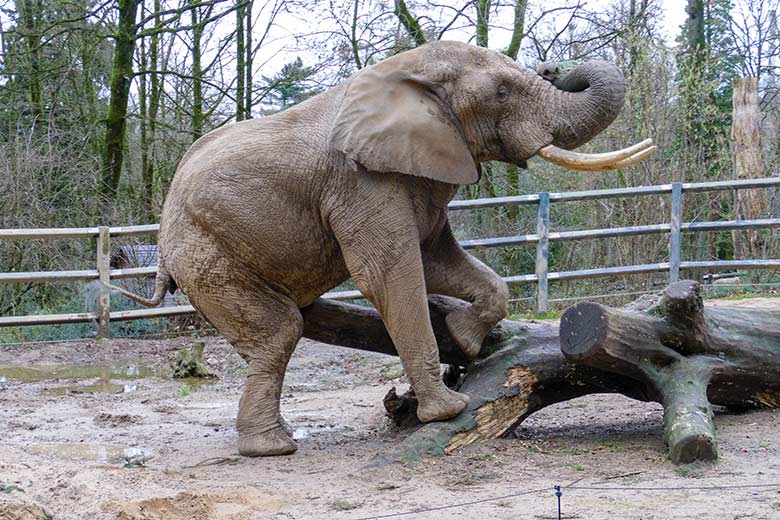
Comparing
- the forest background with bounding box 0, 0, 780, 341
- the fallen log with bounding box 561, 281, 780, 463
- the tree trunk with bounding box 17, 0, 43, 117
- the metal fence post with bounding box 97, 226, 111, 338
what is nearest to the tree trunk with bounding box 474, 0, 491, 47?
the forest background with bounding box 0, 0, 780, 341

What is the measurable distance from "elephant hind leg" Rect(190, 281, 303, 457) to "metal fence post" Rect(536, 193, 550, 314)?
633cm

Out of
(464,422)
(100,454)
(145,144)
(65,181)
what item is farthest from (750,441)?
(145,144)

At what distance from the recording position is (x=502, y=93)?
18.2 ft

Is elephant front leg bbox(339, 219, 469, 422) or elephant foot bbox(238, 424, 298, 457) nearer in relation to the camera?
elephant front leg bbox(339, 219, 469, 422)

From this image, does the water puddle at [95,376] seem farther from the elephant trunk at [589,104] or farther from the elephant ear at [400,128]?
the elephant trunk at [589,104]

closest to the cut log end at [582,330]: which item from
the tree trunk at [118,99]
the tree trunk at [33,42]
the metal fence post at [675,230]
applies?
the metal fence post at [675,230]

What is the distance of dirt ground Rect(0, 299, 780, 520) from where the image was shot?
4.16m

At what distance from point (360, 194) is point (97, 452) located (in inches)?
91.5

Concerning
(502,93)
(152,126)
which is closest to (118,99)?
(152,126)

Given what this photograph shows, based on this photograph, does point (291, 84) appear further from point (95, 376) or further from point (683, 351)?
point (683, 351)

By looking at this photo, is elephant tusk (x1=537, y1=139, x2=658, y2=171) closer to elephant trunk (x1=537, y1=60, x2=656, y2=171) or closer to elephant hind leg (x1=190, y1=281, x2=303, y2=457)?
elephant trunk (x1=537, y1=60, x2=656, y2=171)

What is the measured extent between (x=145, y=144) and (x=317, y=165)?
11.5 metres

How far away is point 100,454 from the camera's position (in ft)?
19.3

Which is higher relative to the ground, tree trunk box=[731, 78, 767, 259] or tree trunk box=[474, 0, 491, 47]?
tree trunk box=[474, 0, 491, 47]
